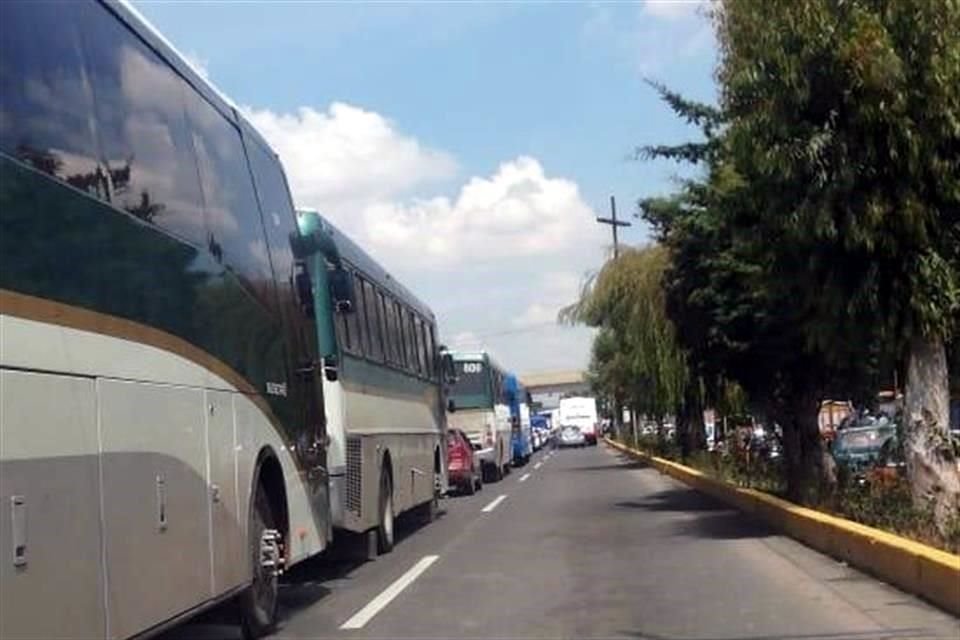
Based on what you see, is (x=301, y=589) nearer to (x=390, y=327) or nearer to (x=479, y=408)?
(x=390, y=327)

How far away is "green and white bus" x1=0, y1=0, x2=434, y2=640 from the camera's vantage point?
633 cm

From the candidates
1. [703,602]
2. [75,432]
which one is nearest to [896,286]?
[703,602]

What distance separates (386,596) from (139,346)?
6.77 metres

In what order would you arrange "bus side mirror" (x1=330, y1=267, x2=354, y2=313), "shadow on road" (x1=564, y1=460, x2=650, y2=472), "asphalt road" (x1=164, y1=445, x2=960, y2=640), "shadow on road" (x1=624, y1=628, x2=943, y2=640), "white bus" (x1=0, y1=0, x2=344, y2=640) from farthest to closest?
"shadow on road" (x1=564, y1=460, x2=650, y2=472), "bus side mirror" (x1=330, y1=267, x2=354, y2=313), "asphalt road" (x1=164, y1=445, x2=960, y2=640), "shadow on road" (x1=624, y1=628, x2=943, y2=640), "white bus" (x1=0, y1=0, x2=344, y2=640)

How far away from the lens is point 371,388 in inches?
693

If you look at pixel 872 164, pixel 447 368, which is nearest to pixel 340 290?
pixel 872 164

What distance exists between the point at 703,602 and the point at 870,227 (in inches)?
190

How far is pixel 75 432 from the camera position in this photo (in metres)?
6.76

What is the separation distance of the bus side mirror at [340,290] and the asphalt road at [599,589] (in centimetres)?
290

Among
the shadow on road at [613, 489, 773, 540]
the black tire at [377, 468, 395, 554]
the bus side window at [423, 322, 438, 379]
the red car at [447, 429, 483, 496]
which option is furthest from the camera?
the red car at [447, 429, 483, 496]

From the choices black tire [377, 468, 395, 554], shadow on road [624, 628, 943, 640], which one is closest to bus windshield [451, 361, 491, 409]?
black tire [377, 468, 395, 554]

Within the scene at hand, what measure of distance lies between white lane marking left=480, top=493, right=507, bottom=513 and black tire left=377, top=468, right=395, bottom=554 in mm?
8561

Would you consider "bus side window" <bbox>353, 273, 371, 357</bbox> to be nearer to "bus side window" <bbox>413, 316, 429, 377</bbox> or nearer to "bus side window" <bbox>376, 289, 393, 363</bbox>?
"bus side window" <bbox>376, 289, 393, 363</bbox>

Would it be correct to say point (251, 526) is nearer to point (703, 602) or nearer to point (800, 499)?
point (703, 602)
